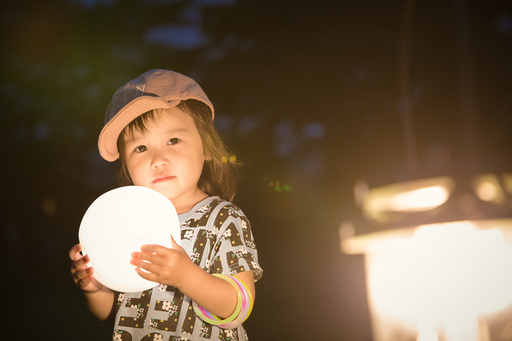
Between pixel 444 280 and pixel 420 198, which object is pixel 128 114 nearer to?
pixel 444 280

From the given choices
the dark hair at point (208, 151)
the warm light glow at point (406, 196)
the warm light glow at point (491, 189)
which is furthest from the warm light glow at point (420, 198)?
the dark hair at point (208, 151)

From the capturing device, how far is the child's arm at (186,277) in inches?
27.0

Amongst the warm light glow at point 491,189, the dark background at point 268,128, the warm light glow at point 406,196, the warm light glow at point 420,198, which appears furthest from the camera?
the warm light glow at point 491,189

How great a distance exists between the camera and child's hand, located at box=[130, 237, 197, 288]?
682mm

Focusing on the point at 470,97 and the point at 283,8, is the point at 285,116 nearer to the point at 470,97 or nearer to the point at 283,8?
the point at 283,8

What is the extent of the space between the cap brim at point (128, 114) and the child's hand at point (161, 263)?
400mm

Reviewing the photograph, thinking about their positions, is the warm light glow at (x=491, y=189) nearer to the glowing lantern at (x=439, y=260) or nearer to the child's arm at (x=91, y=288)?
the glowing lantern at (x=439, y=260)

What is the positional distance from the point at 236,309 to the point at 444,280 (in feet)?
6.73

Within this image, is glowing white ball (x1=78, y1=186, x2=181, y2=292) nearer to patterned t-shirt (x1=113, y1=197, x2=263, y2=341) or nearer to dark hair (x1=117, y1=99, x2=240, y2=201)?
patterned t-shirt (x1=113, y1=197, x2=263, y2=341)

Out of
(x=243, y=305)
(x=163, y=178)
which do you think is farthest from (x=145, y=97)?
(x=243, y=305)

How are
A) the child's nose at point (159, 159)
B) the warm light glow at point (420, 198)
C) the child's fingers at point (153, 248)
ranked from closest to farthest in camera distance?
1. the child's fingers at point (153, 248)
2. the child's nose at point (159, 159)
3. the warm light glow at point (420, 198)

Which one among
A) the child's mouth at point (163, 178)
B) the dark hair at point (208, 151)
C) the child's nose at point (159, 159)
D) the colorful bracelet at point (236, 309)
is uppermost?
the dark hair at point (208, 151)

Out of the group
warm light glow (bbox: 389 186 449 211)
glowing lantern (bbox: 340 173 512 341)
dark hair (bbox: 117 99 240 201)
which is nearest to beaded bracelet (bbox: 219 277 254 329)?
dark hair (bbox: 117 99 240 201)

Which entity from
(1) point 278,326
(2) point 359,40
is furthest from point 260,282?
(2) point 359,40
